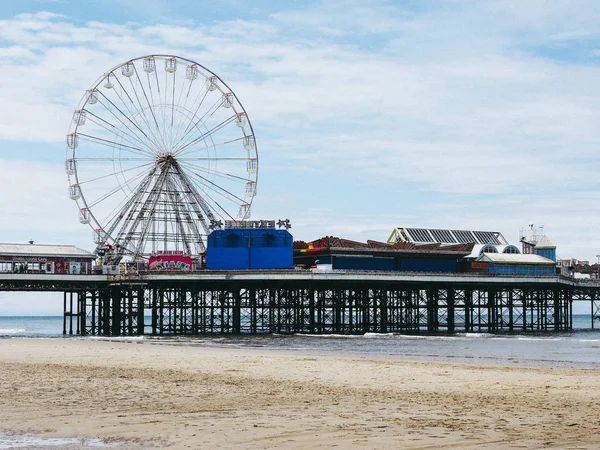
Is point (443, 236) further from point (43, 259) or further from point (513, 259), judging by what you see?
point (43, 259)

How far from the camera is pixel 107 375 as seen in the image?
23906 millimetres

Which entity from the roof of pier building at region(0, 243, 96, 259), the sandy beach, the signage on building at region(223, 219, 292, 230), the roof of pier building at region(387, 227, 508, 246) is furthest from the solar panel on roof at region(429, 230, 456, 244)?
the sandy beach

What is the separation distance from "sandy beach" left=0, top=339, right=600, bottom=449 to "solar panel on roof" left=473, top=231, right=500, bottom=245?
206 feet

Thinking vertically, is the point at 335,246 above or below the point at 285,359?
above

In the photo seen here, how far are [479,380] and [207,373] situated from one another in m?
7.12

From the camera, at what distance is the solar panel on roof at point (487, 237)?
9011 cm

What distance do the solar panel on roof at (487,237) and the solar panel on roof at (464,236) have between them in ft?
2.68

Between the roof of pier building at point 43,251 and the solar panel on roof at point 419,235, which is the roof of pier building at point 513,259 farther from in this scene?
the roof of pier building at point 43,251

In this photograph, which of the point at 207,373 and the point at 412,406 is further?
the point at 207,373

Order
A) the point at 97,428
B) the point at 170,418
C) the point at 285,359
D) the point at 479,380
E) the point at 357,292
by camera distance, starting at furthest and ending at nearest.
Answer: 1. the point at 357,292
2. the point at 285,359
3. the point at 479,380
4. the point at 170,418
5. the point at 97,428

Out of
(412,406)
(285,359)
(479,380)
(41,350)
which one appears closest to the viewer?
(412,406)

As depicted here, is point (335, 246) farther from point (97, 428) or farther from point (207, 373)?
point (97, 428)

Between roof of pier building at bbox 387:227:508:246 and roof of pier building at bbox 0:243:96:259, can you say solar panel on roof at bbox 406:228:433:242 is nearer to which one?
roof of pier building at bbox 387:227:508:246

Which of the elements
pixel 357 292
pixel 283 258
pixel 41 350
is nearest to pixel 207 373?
pixel 41 350
